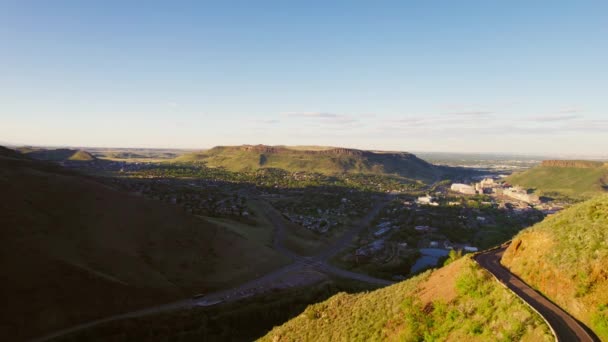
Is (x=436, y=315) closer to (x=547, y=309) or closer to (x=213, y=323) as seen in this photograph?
(x=547, y=309)

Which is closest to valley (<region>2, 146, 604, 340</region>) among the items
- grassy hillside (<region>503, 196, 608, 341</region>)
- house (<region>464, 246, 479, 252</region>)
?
house (<region>464, 246, 479, 252</region>)

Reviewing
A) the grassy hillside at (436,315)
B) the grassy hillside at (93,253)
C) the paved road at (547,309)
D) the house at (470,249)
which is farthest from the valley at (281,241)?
the paved road at (547,309)

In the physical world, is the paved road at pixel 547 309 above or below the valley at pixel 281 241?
above

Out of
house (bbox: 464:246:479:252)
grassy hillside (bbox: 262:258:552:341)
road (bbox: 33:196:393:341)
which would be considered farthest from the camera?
house (bbox: 464:246:479:252)

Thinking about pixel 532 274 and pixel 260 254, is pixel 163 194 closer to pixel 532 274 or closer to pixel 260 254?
pixel 260 254

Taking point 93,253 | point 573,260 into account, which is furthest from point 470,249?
point 93,253

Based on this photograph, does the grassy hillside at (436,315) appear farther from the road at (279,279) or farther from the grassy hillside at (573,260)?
the road at (279,279)

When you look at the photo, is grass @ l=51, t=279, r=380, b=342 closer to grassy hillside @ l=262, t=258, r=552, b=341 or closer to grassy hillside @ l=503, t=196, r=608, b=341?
grassy hillside @ l=262, t=258, r=552, b=341
